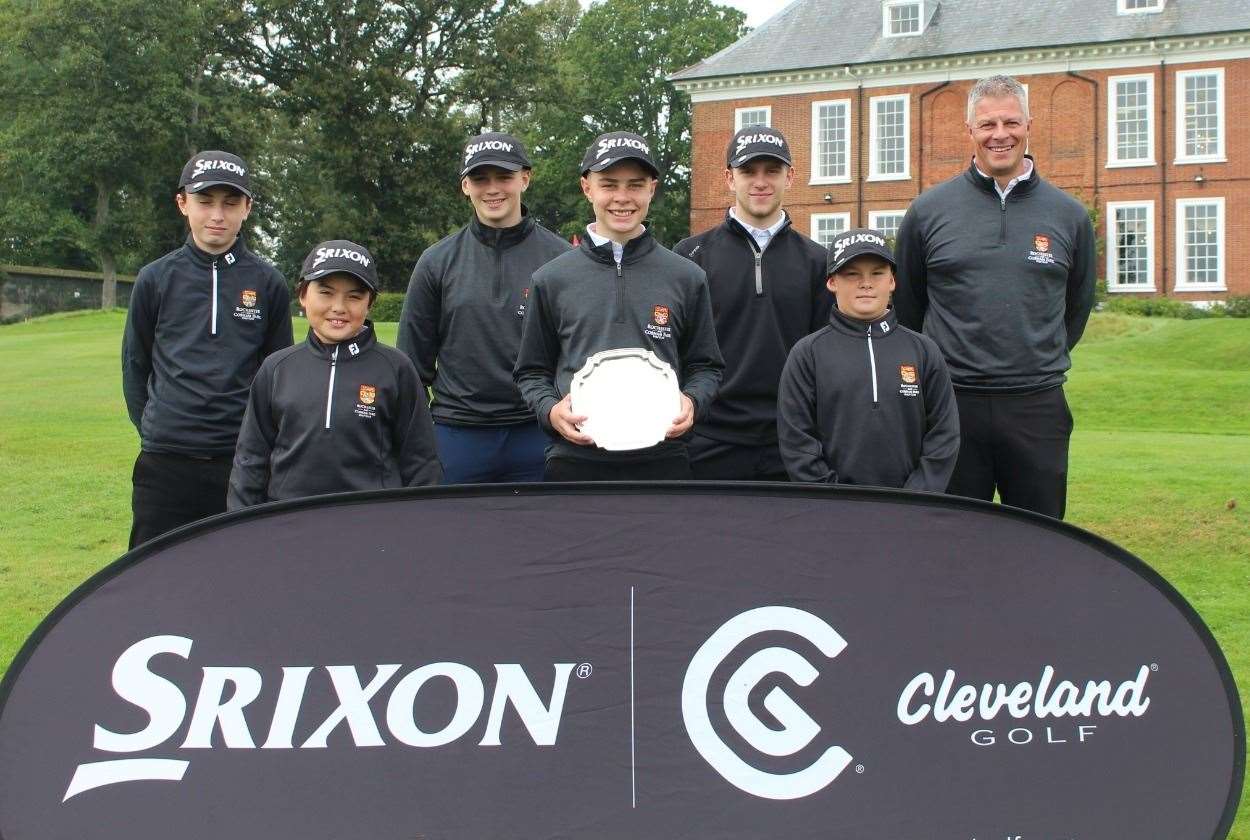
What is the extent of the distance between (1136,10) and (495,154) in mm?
39363

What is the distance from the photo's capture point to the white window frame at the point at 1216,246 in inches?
1490

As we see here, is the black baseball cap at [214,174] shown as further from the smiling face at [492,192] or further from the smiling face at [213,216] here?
the smiling face at [492,192]

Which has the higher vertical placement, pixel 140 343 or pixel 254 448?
pixel 140 343

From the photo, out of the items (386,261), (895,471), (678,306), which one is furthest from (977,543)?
(386,261)

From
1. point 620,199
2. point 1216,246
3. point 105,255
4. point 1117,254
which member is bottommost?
point 620,199

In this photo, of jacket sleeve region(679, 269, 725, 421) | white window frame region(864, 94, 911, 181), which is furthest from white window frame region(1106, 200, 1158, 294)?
jacket sleeve region(679, 269, 725, 421)

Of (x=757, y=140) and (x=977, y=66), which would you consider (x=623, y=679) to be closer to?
(x=757, y=140)

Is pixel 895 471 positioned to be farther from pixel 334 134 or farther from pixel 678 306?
pixel 334 134

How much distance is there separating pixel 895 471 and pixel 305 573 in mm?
1882

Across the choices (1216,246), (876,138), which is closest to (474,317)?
(1216,246)

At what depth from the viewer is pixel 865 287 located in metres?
4.26

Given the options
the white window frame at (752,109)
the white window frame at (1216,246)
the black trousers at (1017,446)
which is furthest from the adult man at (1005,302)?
the white window frame at (752,109)

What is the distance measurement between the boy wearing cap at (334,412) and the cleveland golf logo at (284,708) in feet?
3.69

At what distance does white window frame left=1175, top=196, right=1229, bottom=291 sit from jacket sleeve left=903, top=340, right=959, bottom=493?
37.3m
